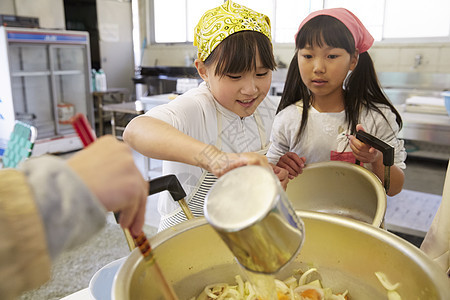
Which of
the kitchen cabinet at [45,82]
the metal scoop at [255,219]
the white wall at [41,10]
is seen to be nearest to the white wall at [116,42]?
the white wall at [41,10]

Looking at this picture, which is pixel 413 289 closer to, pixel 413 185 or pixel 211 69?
pixel 211 69

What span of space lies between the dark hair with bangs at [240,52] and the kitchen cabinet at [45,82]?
12.0 ft

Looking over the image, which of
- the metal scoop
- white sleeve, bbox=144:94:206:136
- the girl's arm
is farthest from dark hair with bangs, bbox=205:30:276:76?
the metal scoop

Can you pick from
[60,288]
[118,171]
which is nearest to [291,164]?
[118,171]

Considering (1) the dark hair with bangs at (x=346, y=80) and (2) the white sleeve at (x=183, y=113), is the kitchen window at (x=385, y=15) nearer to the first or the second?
(1) the dark hair with bangs at (x=346, y=80)

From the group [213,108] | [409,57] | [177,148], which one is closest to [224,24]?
[213,108]

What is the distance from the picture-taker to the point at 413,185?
11.0 feet

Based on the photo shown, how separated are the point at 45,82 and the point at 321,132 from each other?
440 centimetres

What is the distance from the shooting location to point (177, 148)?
0.72 m

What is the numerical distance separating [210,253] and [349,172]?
48cm

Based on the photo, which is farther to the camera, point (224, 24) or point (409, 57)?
point (409, 57)

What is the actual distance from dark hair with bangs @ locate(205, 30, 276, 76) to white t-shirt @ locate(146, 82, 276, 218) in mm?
116

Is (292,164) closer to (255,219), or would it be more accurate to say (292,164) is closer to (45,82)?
(255,219)

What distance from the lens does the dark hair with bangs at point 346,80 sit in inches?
41.4
